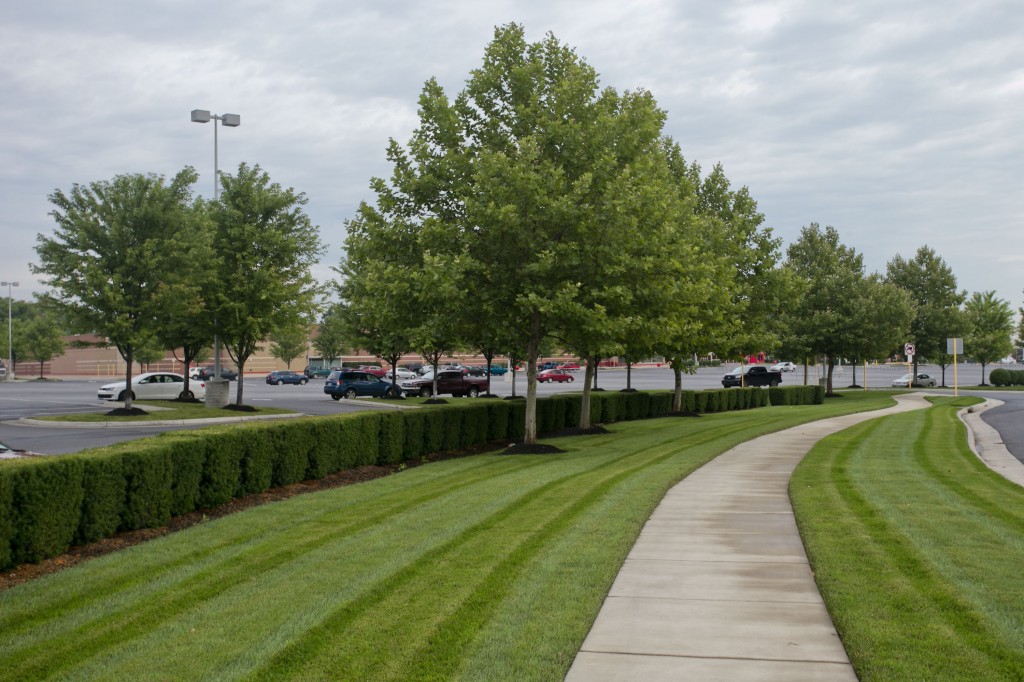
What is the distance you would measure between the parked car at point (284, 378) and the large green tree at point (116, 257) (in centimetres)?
4232

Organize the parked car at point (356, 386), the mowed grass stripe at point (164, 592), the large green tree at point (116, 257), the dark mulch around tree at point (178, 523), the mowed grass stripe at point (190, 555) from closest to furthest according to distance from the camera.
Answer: the mowed grass stripe at point (164, 592)
the mowed grass stripe at point (190, 555)
the dark mulch around tree at point (178, 523)
the large green tree at point (116, 257)
the parked car at point (356, 386)

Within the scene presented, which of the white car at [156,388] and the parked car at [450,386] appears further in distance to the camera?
the parked car at [450,386]

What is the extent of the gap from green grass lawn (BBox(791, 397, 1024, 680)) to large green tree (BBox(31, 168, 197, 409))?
20.7 meters

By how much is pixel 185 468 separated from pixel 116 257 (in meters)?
18.5

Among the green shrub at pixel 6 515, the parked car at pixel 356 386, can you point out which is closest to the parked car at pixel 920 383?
the parked car at pixel 356 386

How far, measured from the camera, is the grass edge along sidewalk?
5.21 meters

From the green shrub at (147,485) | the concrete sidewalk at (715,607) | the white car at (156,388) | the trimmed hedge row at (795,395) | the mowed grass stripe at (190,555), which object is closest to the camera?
the concrete sidewalk at (715,607)

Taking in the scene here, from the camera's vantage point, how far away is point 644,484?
12102 millimetres

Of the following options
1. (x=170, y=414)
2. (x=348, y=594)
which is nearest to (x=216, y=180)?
(x=170, y=414)

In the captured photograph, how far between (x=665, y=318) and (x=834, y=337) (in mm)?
30083

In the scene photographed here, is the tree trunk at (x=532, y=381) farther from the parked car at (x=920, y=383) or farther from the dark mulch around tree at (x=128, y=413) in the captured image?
the parked car at (x=920, y=383)

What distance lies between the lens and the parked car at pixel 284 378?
227 feet

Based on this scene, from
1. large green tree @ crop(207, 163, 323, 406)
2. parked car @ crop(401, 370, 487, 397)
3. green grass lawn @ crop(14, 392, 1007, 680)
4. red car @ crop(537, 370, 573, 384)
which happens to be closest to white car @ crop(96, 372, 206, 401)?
large green tree @ crop(207, 163, 323, 406)

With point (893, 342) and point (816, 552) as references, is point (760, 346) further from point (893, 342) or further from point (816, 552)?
point (816, 552)
